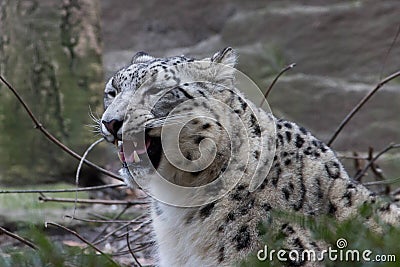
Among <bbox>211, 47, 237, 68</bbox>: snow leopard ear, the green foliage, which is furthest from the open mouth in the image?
the green foliage

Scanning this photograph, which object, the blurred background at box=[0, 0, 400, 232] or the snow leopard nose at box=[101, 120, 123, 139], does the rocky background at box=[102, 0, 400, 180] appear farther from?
the snow leopard nose at box=[101, 120, 123, 139]

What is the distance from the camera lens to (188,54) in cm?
1151

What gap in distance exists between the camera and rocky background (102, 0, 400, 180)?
992 cm

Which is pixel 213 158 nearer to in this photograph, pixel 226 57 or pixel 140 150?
pixel 140 150

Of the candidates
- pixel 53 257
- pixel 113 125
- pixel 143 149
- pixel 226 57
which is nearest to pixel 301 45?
pixel 226 57

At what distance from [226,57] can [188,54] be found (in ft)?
26.7

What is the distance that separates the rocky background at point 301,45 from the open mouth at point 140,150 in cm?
670

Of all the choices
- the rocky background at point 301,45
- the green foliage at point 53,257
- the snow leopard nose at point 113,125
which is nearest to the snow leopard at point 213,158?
the snow leopard nose at point 113,125

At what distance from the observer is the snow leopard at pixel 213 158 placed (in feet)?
10.2

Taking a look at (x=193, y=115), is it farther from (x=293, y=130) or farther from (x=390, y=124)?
(x=390, y=124)

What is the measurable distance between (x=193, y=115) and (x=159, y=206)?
537 millimetres

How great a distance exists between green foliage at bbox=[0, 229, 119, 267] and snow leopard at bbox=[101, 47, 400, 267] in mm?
1561

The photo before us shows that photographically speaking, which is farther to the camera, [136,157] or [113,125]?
[136,157]

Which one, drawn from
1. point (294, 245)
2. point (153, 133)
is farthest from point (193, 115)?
point (294, 245)
